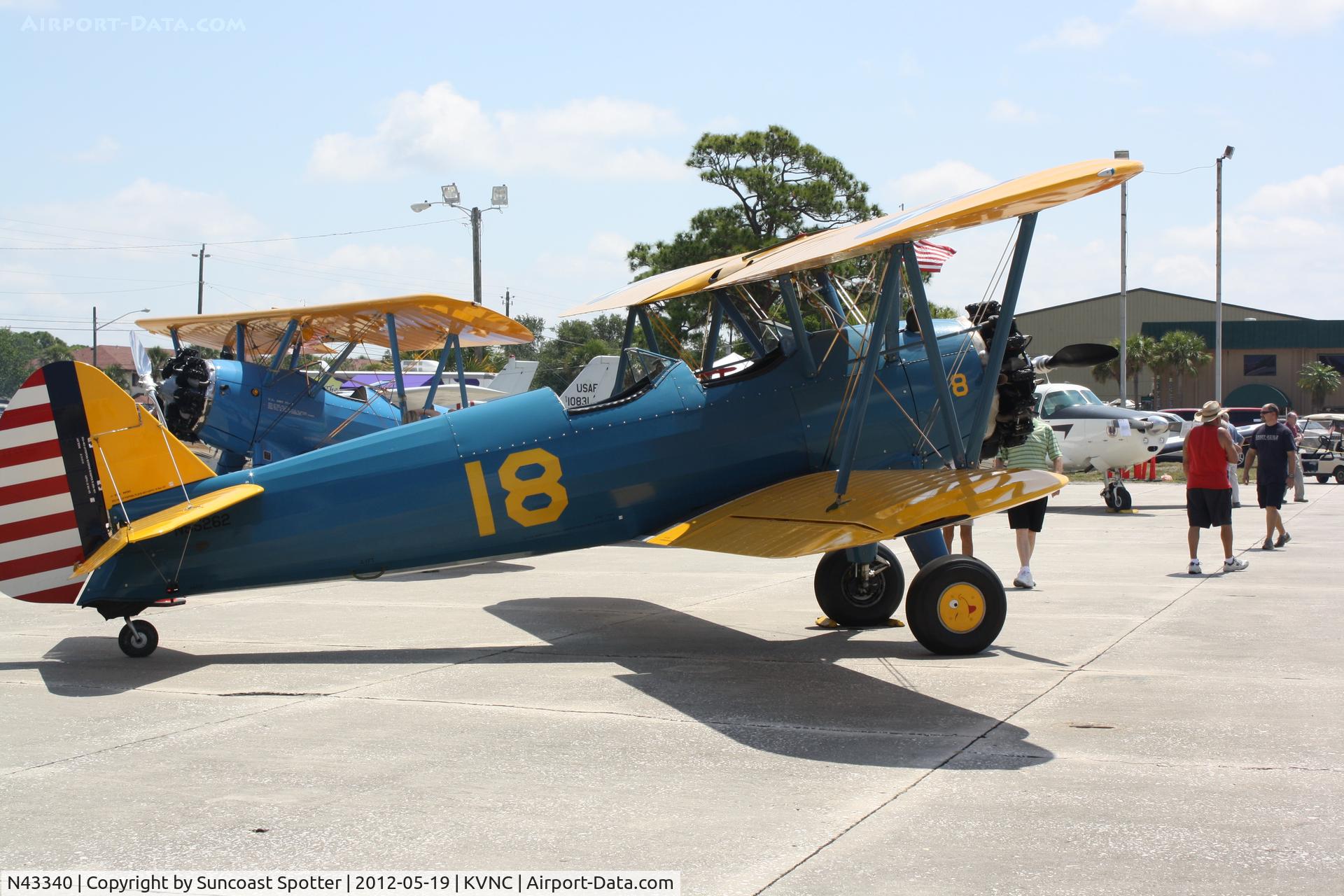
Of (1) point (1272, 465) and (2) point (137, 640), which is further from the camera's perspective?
(1) point (1272, 465)

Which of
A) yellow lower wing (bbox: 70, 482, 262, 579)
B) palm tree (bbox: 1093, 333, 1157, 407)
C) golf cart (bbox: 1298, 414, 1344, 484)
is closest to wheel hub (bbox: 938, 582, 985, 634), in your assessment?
yellow lower wing (bbox: 70, 482, 262, 579)

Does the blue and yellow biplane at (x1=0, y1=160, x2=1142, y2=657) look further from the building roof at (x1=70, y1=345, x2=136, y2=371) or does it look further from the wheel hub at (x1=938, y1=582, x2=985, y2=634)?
the building roof at (x1=70, y1=345, x2=136, y2=371)

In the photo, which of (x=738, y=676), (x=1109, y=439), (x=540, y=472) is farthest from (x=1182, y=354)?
(x=738, y=676)

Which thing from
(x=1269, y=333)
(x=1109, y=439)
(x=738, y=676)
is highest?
(x=1269, y=333)

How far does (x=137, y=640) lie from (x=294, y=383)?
302 inches

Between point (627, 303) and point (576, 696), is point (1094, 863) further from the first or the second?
point (627, 303)

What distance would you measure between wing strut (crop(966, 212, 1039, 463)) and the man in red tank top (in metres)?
5.08

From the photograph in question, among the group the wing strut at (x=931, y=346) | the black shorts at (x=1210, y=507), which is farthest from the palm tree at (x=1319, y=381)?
the wing strut at (x=931, y=346)

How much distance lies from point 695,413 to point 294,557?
118 inches

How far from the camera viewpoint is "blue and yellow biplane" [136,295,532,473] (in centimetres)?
1427

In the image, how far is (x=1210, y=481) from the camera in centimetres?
1222

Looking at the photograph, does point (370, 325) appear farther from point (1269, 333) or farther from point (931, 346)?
point (1269, 333)

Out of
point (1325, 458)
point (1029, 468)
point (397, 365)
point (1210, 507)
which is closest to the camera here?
point (1029, 468)

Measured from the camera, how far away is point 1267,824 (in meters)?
4.30
